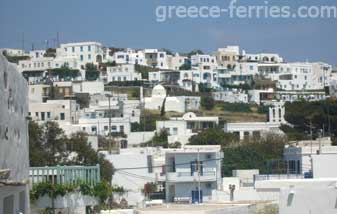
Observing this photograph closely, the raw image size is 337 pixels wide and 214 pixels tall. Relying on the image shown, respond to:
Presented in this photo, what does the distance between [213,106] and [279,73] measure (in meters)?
31.2

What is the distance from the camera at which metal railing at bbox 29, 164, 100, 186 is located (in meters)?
20.7

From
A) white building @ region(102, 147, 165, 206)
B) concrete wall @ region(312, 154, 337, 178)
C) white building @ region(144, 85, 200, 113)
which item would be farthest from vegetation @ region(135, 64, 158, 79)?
concrete wall @ region(312, 154, 337, 178)

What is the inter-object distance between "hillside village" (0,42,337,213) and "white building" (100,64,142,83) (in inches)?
5.0

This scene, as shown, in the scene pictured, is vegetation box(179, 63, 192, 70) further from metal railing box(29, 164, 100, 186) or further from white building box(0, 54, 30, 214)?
white building box(0, 54, 30, 214)

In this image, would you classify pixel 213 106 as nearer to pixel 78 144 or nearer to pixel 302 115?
pixel 302 115

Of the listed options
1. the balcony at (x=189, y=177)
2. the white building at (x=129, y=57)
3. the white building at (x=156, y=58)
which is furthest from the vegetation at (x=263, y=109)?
the balcony at (x=189, y=177)

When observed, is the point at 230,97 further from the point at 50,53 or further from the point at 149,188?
the point at 149,188

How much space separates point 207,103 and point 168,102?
307 inches

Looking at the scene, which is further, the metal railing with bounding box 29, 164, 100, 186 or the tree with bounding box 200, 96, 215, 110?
the tree with bounding box 200, 96, 215, 110

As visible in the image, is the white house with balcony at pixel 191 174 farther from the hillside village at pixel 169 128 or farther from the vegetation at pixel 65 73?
the vegetation at pixel 65 73

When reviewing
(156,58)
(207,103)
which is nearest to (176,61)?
(156,58)

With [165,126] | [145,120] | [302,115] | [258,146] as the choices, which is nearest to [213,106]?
[145,120]

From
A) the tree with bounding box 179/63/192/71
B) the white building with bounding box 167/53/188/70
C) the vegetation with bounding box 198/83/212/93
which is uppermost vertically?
the white building with bounding box 167/53/188/70

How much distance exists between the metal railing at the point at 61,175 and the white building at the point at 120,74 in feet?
319
